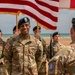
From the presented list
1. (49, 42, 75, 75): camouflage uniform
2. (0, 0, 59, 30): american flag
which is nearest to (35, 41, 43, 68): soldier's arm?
(0, 0, 59, 30): american flag

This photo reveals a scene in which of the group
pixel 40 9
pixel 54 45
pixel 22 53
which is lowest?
pixel 54 45

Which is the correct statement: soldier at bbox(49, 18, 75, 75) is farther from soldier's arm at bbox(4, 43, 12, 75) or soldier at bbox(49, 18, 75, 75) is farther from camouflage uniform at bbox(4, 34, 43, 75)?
soldier's arm at bbox(4, 43, 12, 75)

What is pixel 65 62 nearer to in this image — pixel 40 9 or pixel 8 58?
pixel 8 58

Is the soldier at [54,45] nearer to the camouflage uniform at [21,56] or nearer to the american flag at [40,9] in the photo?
the american flag at [40,9]

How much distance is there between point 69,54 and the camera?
4961 mm

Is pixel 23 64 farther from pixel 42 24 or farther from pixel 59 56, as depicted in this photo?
pixel 59 56

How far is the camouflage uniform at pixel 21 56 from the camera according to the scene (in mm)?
7777

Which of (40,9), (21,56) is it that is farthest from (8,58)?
(40,9)

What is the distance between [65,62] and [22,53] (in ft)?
9.41

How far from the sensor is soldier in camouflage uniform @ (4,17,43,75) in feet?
25.5

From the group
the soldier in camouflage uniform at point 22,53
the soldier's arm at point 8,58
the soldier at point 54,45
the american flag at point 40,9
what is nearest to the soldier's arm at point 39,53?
the soldier in camouflage uniform at point 22,53

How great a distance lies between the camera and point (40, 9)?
887 centimetres

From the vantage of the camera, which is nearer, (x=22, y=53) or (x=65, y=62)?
(x=65, y=62)

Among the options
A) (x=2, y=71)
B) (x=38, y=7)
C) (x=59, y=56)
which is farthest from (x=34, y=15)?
(x=59, y=56)
